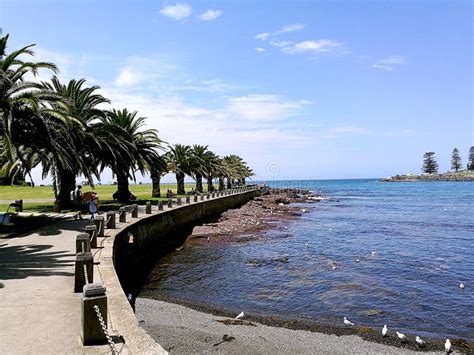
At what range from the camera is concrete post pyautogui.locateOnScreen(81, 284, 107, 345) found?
16.9 feet

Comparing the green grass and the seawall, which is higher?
the green grass

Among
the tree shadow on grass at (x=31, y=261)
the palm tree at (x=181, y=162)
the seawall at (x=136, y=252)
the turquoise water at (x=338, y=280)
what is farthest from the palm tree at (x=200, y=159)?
the tree shadow on grass at (x=31, y=261)

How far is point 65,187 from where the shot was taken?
81.7 ft

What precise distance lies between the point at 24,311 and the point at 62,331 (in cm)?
128

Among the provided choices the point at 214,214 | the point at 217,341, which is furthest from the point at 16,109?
the point at 214,214

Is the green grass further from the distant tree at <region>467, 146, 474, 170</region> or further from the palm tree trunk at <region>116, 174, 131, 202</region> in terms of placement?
the distant tree at <region>467, 146, 474, 170</region>

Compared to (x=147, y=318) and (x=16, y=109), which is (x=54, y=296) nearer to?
(x=147, y=318)

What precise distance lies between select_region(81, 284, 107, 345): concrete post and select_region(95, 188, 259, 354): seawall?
321 mm

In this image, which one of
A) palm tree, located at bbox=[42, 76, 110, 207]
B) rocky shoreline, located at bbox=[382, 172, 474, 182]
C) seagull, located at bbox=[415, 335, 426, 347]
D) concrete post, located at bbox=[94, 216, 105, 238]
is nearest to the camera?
seagull, located at bbox=[415, 335, 426, 347]

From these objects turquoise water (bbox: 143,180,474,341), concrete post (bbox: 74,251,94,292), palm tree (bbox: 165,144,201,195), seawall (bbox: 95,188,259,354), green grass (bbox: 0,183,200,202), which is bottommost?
turquoise water (bbox: 143,180,474,341)

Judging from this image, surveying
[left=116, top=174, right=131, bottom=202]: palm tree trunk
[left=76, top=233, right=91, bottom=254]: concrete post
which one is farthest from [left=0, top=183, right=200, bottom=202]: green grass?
[left=76, top=233, right=91, bottom=254]: concrete post

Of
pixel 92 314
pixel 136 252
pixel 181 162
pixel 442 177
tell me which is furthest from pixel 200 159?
pixel 442 177

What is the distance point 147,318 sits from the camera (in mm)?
10047

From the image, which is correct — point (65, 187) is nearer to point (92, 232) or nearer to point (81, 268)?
point (92, 232)
